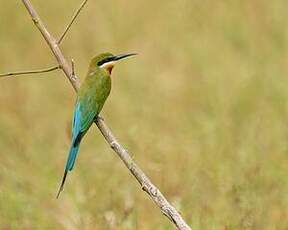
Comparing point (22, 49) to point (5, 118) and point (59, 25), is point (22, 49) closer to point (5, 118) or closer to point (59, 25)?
point (59, 25)

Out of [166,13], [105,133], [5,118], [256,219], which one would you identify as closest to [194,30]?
[166,13]

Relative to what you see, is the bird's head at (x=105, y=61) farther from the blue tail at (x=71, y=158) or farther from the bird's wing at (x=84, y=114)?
the blue tail at (x=71, y=158)

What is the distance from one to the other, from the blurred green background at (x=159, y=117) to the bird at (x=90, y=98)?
0.65 m

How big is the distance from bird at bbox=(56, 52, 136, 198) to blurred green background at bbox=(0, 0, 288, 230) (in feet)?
2.13

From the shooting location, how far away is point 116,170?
4.06 metres

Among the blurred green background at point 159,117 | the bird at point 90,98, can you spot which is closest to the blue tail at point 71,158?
the bird at point 90,98

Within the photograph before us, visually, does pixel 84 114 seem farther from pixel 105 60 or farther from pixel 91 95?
pixel 105 60

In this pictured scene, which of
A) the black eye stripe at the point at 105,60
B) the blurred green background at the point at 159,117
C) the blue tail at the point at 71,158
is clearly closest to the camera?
the blue tail at the point at 71,158

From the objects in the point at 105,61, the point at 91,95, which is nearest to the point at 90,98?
the point at 91,95

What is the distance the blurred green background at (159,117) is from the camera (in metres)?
3.66

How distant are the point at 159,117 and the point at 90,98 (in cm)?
205

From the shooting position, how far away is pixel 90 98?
2889 millimetres

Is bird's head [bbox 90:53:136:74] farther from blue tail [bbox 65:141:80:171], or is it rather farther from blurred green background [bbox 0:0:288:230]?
blurred green background [bbox 0:0:288:230]

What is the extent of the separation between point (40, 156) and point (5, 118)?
1.75 feet
